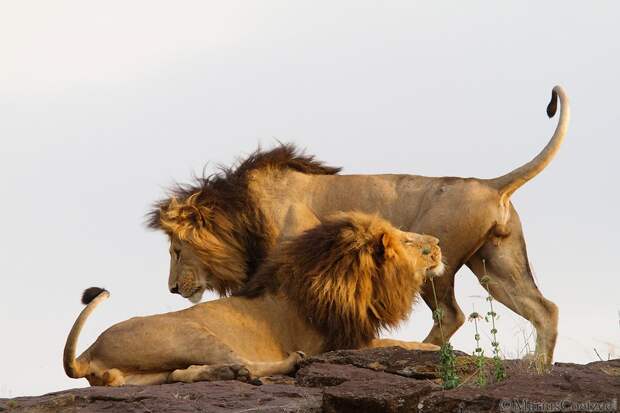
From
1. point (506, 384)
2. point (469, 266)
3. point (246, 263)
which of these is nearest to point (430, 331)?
point (469, 266)

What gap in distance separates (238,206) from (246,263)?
401 millimetres

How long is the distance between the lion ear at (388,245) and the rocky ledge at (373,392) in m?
1.25

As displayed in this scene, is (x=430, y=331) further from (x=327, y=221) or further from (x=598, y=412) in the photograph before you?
(x=598, y=412)

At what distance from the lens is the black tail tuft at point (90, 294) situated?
6965 mm

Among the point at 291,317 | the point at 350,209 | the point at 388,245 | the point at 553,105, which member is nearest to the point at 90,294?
the point at 291,317

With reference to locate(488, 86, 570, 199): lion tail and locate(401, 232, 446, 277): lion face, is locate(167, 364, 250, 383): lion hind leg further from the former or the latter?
locate(488, 86, 570, 199): lion tail

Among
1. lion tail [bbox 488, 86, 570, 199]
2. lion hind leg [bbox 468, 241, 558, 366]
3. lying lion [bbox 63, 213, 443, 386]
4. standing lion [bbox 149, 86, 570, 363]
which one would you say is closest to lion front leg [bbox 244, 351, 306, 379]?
lying lion [bbox 63, 213, 443, 386]

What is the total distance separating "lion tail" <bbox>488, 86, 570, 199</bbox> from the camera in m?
9.11

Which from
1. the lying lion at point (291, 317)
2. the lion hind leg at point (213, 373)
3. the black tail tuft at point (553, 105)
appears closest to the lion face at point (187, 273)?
Answer: the lying lion at point (291, 317)

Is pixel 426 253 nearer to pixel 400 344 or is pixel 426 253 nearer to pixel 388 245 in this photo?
pixel 388 245

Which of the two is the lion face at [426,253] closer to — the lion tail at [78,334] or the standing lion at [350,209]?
the standing lion at [350,209]

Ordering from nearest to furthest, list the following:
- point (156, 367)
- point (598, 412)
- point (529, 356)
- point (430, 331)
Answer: point (598, 412) → point (529, 356) → point (156, 367) → point (430, 331)

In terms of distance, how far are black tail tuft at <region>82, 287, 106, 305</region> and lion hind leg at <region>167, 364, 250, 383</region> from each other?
0.59 meters

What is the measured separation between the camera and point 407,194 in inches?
364
